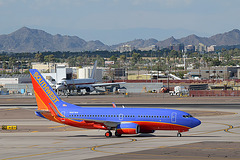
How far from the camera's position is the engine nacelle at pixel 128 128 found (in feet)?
169

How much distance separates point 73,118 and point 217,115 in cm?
3590

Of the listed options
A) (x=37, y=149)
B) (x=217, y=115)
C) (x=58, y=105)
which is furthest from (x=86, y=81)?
(x=37, y=149)

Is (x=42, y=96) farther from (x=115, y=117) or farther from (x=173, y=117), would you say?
(x=173, y=117)

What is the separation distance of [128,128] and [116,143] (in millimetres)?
5323

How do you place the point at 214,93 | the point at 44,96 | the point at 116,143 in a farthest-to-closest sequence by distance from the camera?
1. the point at 214,93
2. the point at 44,96
3. the point at 116,143

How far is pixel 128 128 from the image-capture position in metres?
51.7

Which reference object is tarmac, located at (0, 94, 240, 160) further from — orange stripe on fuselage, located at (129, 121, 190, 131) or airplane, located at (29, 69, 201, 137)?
airplane, located at (29, 69, 201, 137)

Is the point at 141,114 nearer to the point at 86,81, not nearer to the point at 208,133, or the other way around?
the point at 208,133

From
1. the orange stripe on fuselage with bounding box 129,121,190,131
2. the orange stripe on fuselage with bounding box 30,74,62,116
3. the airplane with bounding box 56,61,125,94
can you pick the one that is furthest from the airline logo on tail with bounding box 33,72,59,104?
the airplane with bounding box 56,61,125,94

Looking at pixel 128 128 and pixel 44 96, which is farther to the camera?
pixel 44 96

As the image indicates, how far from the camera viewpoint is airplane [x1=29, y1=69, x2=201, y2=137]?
5178 cm

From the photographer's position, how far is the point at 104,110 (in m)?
54.3

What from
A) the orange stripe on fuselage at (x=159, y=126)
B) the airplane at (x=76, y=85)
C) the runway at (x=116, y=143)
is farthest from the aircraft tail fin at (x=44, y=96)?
the airplane at (x=76, y=85)

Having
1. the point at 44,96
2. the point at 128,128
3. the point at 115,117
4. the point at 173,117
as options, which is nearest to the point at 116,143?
the point at 128,128
